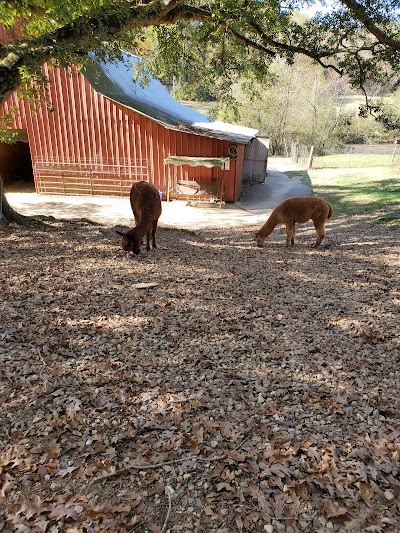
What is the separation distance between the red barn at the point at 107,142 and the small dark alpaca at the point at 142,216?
32.5ft

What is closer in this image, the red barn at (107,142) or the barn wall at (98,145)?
the red barn at (107,142)

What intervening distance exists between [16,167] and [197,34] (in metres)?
18.0

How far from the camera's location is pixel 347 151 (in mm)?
47469

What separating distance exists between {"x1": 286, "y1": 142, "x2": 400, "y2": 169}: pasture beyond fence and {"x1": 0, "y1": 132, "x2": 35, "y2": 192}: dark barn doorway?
25.6 meters

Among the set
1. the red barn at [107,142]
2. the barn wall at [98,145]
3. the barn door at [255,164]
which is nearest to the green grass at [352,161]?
the barn door at [255,164]

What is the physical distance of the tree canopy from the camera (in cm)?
790

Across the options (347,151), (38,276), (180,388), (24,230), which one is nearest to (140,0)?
(24,230)

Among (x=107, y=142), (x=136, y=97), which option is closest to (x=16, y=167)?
(x=107, y=142)

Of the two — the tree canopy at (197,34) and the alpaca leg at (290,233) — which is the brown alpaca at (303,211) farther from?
the tree canopy at (197,34)

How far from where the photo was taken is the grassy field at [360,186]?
1711 cm

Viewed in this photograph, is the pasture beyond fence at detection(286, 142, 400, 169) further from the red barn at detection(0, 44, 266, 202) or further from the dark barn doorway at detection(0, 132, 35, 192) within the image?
the dark barn doorway at detection(0, 132, 35, 192)

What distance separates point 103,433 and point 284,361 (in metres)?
2.40

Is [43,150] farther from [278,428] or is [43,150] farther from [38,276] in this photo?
[278,428]

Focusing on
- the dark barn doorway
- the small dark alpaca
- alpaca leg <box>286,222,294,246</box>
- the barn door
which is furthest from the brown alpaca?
the dark barn doorway
